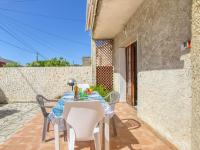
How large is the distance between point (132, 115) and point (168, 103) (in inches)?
117

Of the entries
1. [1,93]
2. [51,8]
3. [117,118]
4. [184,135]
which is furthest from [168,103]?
[51,8]

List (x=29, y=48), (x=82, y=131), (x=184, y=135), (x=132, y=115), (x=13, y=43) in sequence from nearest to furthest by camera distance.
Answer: (x=82, y=131) → (x=184, y=135) → (x=132, y=115) → (x=13, y=43) → (x=29, y=48)

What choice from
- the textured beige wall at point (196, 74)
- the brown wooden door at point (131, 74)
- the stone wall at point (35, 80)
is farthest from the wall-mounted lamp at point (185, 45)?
the stone wall at point (35, 80)

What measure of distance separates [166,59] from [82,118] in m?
2.07

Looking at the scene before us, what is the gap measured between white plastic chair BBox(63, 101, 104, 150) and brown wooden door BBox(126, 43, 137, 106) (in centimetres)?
558

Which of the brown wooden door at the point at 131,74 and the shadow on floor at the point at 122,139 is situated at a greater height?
the brown wooden door at the point at 131,74

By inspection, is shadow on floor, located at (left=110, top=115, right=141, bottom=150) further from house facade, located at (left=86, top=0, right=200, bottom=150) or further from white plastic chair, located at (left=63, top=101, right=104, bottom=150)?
white plastic chair, located at (left=63, top=101, right=104, bottom=150)

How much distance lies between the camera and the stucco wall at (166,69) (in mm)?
3410

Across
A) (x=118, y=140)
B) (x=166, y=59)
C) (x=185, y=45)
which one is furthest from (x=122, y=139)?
(x=185, y=45)

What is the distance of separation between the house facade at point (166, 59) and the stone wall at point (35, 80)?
368 centimetres

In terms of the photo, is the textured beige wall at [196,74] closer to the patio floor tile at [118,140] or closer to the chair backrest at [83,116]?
the chair backrest at [83,116]

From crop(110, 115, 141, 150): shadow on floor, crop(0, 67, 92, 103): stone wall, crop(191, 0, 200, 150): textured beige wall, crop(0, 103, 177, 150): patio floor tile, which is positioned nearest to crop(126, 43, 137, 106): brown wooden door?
crop(0, 67, 92, 103): stone wall

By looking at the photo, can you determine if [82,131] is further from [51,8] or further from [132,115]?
[51,8]

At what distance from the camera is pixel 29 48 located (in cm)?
4328
